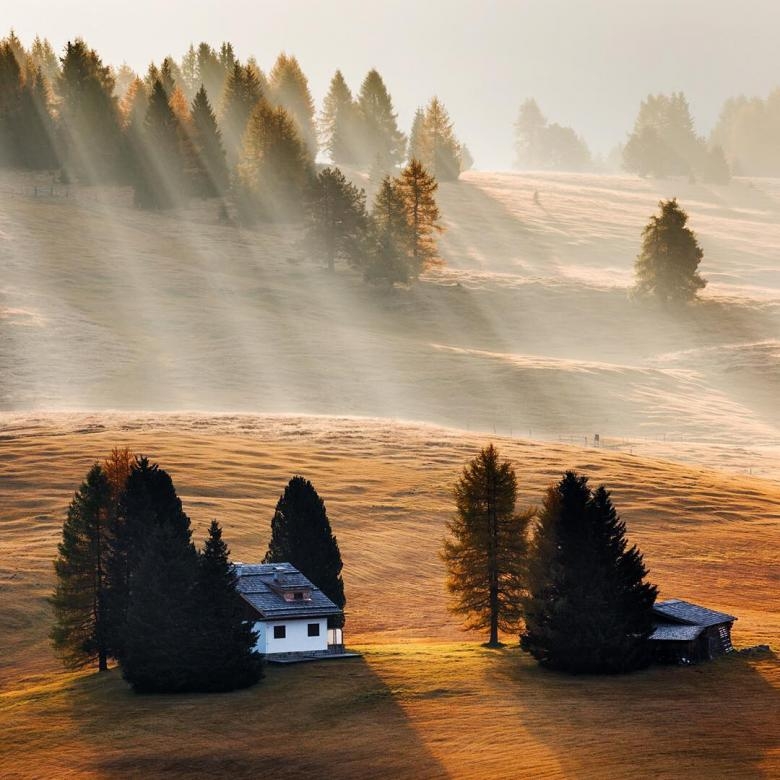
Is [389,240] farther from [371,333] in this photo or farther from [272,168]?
[272,168]

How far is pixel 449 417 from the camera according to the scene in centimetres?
11631

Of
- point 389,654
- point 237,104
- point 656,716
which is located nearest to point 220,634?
point 389,654

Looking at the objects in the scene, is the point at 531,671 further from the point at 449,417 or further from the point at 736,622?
the point at 449,417

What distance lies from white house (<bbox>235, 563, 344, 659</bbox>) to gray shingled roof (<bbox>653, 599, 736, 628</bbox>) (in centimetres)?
1273

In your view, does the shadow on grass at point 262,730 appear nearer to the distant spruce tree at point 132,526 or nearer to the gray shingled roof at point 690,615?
the distant spruce tree at point 132,526

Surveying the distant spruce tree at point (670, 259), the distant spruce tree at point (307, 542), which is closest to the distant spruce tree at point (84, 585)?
the distant spruce tree at point (307, 542)

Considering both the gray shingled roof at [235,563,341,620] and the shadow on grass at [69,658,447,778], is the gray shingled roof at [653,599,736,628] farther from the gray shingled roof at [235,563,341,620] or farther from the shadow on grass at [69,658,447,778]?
the gray shingled roof at [235,563,341,620]

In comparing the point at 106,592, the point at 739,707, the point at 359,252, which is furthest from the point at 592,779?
the point at 359,252

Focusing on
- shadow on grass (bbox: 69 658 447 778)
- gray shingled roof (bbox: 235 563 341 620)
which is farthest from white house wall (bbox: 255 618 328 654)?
shadow on grass (bbox: 69 658 447 778)

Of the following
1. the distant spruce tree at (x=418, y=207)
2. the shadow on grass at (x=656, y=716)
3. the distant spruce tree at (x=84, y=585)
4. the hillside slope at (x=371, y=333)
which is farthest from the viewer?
the distant spruce tree at (x=418, y=207)

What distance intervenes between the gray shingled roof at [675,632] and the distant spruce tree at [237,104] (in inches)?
5514

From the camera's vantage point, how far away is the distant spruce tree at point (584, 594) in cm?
5459

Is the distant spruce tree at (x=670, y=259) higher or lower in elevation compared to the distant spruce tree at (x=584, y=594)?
higher

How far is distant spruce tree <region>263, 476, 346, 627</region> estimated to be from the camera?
62.4 m
